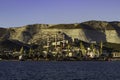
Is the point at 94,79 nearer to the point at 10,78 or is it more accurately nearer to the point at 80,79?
the point at 80,79

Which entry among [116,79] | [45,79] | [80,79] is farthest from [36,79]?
[116,79]

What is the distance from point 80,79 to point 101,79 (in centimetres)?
363

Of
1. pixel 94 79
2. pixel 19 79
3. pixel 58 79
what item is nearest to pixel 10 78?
pixel 19 79

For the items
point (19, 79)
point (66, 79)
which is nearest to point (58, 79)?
point (66, 79)

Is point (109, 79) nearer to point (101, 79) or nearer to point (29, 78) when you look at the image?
point (101, 79)

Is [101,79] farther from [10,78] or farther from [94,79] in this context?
[10,78]

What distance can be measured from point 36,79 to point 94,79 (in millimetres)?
10023

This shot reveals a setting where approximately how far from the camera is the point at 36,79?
275ft

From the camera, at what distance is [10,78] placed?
86500mm

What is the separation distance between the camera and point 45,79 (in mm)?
83125

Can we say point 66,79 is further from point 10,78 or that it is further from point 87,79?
point 10,78

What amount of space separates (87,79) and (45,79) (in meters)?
7.37

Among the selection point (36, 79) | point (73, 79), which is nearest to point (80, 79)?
point (73, 79)

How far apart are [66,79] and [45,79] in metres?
3.63
